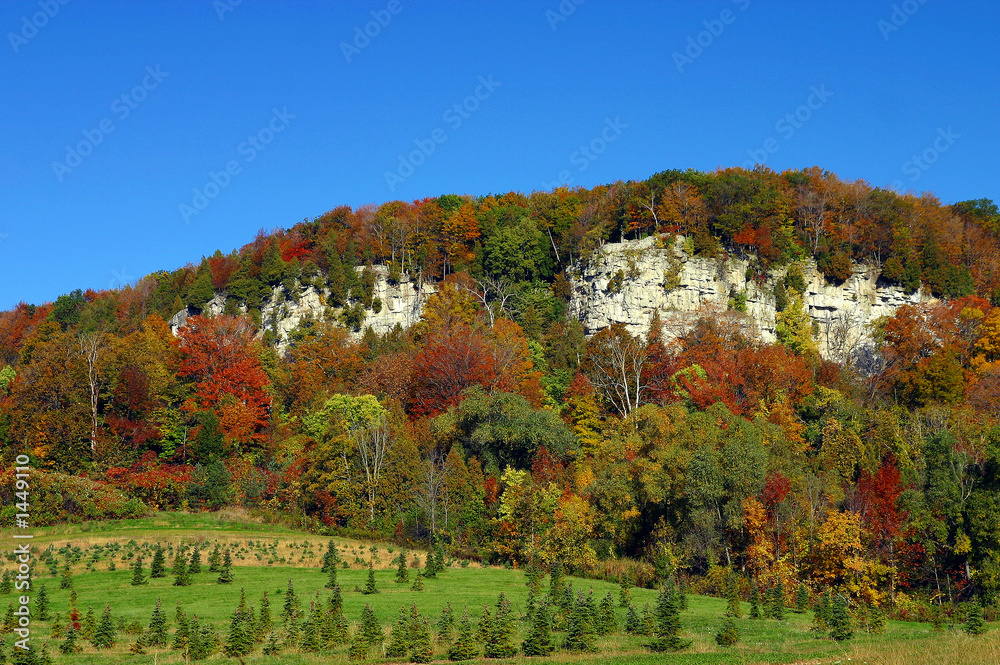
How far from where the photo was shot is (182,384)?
79.9 meters

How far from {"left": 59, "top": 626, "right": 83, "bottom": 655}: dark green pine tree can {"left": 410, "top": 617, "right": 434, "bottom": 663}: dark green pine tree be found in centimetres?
1090

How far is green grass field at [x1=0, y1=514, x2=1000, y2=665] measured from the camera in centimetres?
2692

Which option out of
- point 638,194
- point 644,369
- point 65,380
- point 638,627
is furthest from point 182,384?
point 638,627

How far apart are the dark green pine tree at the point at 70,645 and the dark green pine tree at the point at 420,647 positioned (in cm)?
1090

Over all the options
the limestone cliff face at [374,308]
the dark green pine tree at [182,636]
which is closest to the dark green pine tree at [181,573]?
the dark green pine tree at [182,636]

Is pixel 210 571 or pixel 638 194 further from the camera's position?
pixel 638 194

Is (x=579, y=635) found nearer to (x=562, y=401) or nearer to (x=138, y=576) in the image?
(x=138, y=576)

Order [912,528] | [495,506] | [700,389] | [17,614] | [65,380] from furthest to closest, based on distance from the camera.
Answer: [65,380] < [700,389] < [495,506] < [912,528] < [17,614]

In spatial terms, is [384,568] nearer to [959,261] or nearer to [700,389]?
[700,389]

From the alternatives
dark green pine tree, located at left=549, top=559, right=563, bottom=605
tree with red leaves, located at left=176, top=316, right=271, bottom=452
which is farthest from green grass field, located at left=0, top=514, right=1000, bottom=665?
tree with red leaves, located at left=176, top=316, right=271, bottom=452

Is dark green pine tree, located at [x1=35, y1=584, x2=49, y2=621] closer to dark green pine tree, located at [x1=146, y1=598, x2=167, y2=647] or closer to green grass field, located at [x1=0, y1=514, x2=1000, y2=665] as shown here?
green grass field, located at [x1=0, y1=514, x2=1000, y2=665]

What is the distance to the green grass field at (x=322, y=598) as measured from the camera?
26922mm

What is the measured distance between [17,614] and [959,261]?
89984 millimetres

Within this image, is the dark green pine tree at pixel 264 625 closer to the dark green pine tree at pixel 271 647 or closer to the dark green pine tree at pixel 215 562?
the dark green pine tree at pixel 271 647
